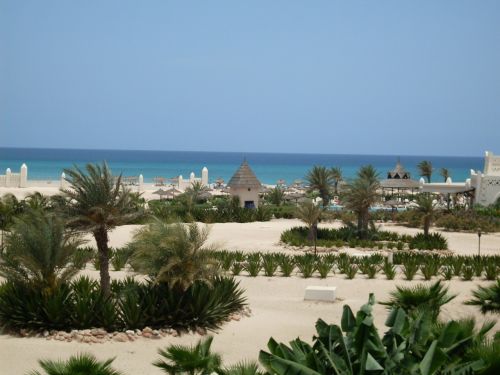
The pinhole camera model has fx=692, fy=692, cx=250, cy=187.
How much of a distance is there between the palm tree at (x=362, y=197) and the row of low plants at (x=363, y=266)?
5344 mm

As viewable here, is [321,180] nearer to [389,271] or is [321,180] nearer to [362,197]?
[362,197]

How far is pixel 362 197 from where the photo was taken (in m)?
28.5

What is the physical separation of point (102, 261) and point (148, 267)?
4.07 ft

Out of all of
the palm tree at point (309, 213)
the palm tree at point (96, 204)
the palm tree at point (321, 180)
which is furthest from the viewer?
the palm tree at point (321, 180)

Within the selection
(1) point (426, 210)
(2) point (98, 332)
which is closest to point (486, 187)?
(1) point (426, 210)

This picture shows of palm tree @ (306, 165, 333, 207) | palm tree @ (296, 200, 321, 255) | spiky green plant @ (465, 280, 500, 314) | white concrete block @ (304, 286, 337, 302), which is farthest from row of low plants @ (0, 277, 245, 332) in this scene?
palm tree @ (306, 165, 333, 207)

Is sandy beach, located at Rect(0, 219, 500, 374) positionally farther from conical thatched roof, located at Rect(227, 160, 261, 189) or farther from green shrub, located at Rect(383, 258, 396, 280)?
conical thatched roof, located at Rect(227, 160, 261, 189)

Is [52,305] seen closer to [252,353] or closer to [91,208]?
[91,208]

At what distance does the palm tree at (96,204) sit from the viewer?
1488 cm

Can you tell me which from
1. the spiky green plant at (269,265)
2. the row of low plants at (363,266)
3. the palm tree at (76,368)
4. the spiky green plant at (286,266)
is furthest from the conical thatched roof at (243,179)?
the palm tree at (76,368)

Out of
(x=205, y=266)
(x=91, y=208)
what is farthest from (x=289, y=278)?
(x=91, y=208)

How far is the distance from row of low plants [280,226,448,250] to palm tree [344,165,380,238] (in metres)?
0.53

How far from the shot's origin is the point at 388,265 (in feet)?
67.5

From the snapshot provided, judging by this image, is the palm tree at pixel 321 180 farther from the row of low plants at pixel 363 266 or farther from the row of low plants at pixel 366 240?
the row of low plants at pixel 363 266
